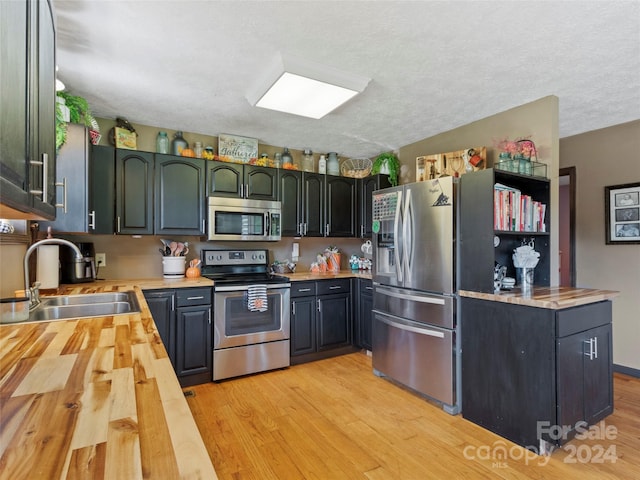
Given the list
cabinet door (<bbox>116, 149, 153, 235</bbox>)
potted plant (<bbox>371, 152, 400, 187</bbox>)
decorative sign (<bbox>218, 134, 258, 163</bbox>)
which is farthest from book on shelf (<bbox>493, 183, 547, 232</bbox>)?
cabinet door (<bbox>116, 149, 153, 235</bbox>)

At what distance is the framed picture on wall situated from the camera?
3.23 meters

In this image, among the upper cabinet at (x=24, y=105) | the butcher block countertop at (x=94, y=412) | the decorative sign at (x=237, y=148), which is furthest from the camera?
the decorative sign at (x=237, y=148)

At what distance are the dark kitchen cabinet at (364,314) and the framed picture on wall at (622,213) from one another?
2413 millimetres

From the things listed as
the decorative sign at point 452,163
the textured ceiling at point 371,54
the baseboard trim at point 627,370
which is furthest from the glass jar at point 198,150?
the baseboard trim at point 627,370

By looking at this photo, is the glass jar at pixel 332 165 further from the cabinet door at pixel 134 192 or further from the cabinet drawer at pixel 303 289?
the cabinet door at pixel 134 192

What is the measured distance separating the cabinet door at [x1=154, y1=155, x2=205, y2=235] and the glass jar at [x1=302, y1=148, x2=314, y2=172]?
1280 mm

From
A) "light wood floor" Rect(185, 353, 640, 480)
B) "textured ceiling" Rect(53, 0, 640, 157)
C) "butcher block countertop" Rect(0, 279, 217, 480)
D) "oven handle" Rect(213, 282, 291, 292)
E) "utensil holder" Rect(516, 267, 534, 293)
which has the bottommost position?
"light wood floor" Rect(185, 353, 640, 480)

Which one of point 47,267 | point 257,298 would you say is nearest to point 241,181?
point 257,298

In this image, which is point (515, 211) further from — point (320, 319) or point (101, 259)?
point (101, 259)

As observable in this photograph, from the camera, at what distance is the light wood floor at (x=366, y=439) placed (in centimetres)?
188

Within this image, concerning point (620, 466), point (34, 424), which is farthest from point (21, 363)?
point (620, 466)

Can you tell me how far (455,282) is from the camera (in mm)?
2543

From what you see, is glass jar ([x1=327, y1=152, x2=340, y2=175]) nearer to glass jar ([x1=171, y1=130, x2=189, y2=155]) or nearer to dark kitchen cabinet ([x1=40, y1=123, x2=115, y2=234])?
glass jar ([x1=171, y1=130, x2=189, y2=155])

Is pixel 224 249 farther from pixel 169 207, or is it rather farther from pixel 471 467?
pixel 471 467
